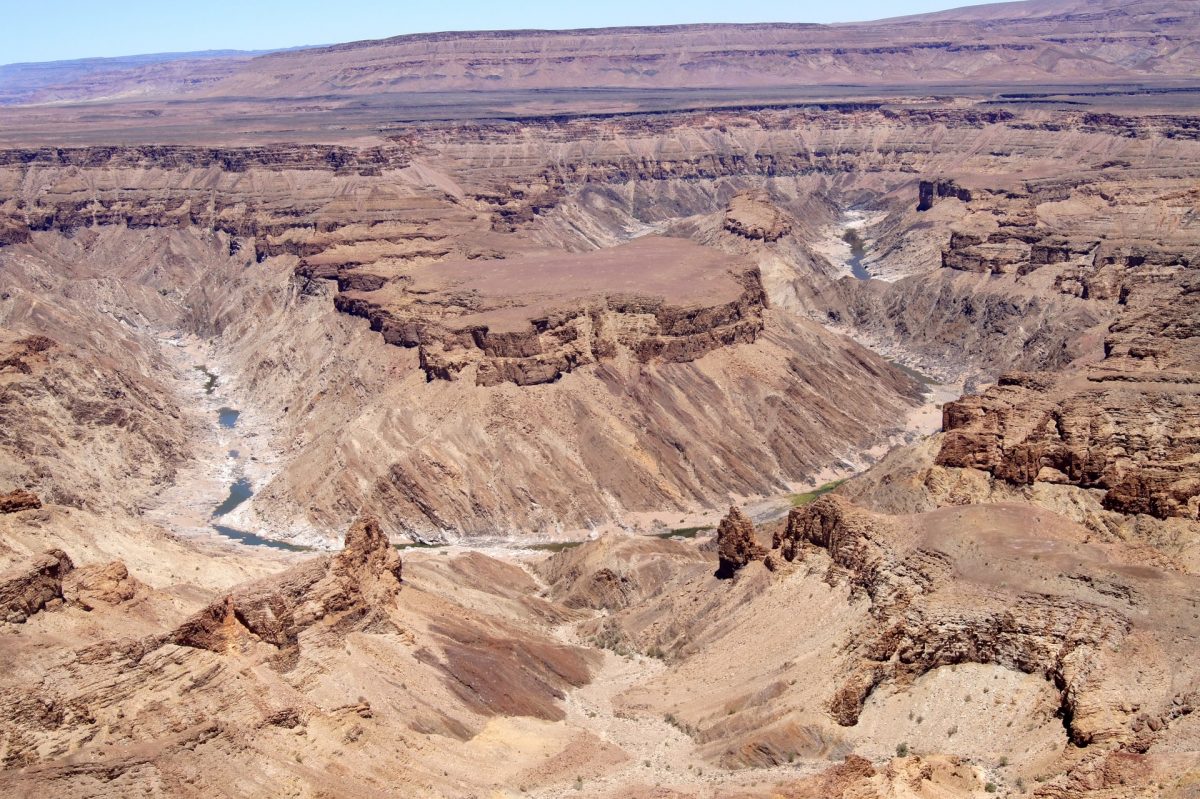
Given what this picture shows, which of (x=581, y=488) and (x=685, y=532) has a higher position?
(x=581, y=488)

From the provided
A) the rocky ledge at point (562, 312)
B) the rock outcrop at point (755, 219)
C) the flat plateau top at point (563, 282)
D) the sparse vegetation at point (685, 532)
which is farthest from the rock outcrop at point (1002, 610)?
the rock outcrop at point (755, 219)

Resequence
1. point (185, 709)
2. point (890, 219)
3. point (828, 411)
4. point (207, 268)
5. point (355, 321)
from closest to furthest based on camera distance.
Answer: point (185, 709) < point (828, 411) < point (355, 321) < point (207, 268) < point (890, 219)

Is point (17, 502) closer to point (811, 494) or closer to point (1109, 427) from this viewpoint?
point (1109, 427)

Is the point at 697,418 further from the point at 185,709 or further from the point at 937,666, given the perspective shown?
the point at 185,709

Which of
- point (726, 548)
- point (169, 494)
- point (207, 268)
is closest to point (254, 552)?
point (169, 494)

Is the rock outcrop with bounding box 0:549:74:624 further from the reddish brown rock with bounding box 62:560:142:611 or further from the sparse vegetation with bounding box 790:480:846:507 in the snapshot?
the sparse vegetation with bounding box 790:480:846:507

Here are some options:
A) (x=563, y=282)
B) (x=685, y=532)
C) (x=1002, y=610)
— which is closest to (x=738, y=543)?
(x=1002, y=610)
